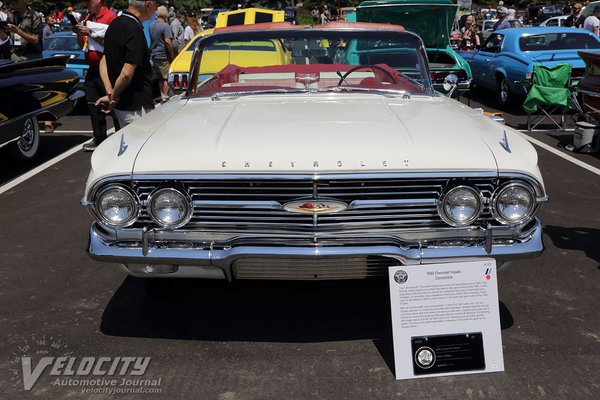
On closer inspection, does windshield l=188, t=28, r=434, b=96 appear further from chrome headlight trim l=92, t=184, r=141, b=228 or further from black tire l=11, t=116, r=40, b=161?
black tire l=11, t=116, r=40, b=161

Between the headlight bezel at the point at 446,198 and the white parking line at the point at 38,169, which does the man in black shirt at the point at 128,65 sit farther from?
the headlight bezel at the point at 446,198

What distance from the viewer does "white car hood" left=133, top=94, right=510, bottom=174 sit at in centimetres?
301

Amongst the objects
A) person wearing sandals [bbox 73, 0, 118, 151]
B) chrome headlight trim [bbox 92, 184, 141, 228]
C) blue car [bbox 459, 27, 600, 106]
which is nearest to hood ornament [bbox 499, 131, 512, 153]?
chrome headlight trim [bbox 92, 184, 141, 228]

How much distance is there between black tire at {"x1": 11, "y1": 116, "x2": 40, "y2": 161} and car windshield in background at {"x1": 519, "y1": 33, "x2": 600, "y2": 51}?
26.1 feet

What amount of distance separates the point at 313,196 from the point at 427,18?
Result: 10782mm

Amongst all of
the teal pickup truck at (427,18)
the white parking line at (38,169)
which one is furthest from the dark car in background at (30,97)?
the teal pickup truck at (427,18)

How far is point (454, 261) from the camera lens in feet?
10.1

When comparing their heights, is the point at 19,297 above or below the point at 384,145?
below

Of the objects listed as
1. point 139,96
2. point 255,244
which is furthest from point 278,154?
point 139,96

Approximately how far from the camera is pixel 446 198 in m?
3.09

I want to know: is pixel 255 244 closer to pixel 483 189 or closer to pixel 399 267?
pixel 399 267

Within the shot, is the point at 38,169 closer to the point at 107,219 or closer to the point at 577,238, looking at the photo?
the point at 107,219

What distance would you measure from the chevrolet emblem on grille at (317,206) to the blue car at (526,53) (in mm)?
8488

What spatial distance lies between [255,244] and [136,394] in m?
0.88
